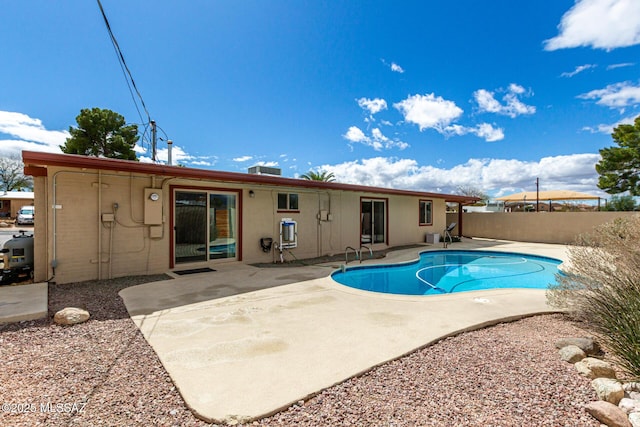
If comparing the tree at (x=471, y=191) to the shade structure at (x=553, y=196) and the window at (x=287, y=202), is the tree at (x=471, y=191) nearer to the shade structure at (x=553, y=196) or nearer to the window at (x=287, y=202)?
the shade structure at (x=553, y=196)

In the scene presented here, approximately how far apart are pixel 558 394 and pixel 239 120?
14.8m

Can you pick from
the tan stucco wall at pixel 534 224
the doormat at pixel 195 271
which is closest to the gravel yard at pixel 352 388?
the doormat at pixel 195 271

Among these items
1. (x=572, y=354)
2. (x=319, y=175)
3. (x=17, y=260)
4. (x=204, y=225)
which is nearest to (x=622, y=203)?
(x=572, y=354)

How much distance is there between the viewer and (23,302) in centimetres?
448

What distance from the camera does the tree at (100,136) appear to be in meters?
21.6

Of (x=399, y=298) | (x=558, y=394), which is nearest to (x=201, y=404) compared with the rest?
(x=558, y=394)

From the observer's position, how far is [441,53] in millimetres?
11367

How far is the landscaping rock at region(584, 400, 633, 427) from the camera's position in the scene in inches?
77.9

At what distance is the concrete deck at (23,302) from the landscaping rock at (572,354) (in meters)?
6.36

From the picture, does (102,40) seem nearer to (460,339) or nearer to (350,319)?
(350,319)

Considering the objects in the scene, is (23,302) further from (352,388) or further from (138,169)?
(352,388)

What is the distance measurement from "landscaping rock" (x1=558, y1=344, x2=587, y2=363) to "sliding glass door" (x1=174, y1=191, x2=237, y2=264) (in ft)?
24.6

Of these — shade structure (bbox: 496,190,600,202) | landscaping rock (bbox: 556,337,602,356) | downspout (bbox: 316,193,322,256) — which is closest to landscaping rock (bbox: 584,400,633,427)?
landscaping rock (bbox: 556,337,602,356)

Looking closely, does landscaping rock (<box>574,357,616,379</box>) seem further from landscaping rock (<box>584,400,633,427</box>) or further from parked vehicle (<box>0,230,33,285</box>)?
parked vehicle (<box>0,230,33,285</box>)
